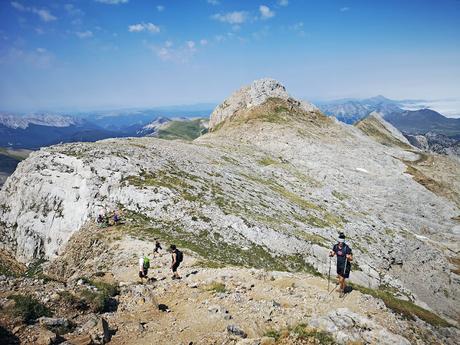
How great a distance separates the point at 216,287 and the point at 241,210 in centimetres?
2349

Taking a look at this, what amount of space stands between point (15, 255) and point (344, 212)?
173 feet

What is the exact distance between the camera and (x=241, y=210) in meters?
48.1

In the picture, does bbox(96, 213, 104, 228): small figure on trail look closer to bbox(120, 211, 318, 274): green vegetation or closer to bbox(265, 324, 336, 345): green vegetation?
bbox(120, 211, 318, 274): green vegetation

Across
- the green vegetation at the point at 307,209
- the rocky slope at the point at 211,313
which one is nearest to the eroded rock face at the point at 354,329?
the rocky slope at the point at 211,313

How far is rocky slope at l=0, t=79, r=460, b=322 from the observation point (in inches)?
1649

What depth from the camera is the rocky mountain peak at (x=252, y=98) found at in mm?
132525

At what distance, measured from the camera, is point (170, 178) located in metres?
50.9

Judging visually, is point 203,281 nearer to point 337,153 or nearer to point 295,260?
point 295,260

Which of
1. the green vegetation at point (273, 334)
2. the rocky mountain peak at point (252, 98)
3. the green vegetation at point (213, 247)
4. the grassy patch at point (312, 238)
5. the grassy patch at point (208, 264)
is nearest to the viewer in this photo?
the green vegetation at point (273, 334)

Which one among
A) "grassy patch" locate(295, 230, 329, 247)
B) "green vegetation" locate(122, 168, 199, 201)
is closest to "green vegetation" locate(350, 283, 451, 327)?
"grassy patch" locate(295, 230, 329, 247)

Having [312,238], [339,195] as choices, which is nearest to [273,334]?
[312,238]

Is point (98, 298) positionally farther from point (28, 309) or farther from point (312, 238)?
point (312, 238)

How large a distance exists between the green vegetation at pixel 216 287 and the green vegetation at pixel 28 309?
33.1ft

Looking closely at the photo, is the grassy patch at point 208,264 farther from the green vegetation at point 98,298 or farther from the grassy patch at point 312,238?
the grassy patch at point 312,238
